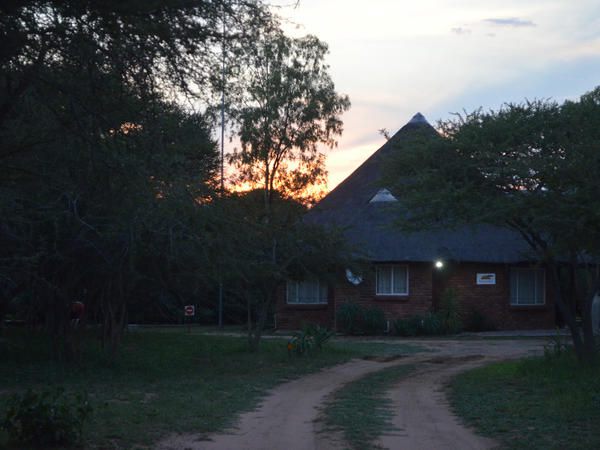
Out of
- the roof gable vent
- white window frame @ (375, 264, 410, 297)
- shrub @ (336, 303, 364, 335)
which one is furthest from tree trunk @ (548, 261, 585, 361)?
the roof gable vent

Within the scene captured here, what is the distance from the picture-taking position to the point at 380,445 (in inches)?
408

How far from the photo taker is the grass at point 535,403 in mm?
10969

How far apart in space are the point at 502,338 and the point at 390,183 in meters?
14.5

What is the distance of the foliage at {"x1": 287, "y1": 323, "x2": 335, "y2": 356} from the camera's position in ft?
75.2

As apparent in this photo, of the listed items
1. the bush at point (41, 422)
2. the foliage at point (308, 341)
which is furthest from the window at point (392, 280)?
the bush at point (41, 422)

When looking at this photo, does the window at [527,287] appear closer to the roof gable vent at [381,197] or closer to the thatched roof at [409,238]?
the thatched roof at [409,238]

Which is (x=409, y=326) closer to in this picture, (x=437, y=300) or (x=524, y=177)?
(x=437, y=300)

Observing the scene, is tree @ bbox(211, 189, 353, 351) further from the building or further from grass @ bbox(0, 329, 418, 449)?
the building

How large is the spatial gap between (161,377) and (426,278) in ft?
58.1

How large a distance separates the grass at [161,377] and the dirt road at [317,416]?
1.38 feet

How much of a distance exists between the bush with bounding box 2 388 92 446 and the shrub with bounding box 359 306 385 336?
24233 mm

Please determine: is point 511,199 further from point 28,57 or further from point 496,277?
point 496,277

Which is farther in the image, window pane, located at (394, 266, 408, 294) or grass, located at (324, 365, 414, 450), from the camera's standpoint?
window pane, located at (394, 266, 408, 294)

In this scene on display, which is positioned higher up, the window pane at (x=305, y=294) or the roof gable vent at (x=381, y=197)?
the roof gable vent at (x=381, y=197)
